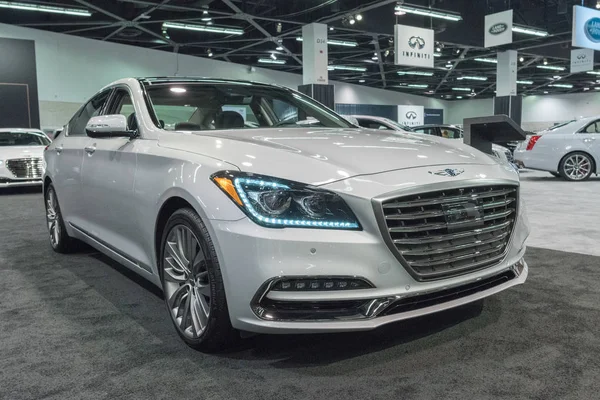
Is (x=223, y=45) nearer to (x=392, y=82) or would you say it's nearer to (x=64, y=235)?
(x=392, y=82)

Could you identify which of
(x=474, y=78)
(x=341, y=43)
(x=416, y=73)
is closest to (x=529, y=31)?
(x=341, y=43)

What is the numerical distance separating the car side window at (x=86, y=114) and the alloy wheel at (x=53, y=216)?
62 cm

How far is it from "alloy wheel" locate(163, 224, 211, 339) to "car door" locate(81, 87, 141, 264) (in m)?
0.39

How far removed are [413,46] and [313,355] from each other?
1379 centimetres

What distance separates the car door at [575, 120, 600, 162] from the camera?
1002cm

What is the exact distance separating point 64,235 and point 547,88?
3921 cm

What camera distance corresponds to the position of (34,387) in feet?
6.64

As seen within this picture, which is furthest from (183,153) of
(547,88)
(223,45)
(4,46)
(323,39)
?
(547,88)

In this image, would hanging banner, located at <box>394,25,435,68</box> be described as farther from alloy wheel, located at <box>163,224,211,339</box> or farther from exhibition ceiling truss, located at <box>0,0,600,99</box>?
alloy wheel, located at <box>163,224,211,339</box>

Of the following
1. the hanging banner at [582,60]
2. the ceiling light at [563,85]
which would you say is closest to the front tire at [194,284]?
the hanging banner at [582,60]

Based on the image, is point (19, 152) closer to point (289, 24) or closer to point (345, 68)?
point (289, 24)

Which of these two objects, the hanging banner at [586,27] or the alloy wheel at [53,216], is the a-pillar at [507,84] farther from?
the alloy wheel at [53,216]

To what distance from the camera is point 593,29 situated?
14680mm

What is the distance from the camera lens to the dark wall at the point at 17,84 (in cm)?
1638
